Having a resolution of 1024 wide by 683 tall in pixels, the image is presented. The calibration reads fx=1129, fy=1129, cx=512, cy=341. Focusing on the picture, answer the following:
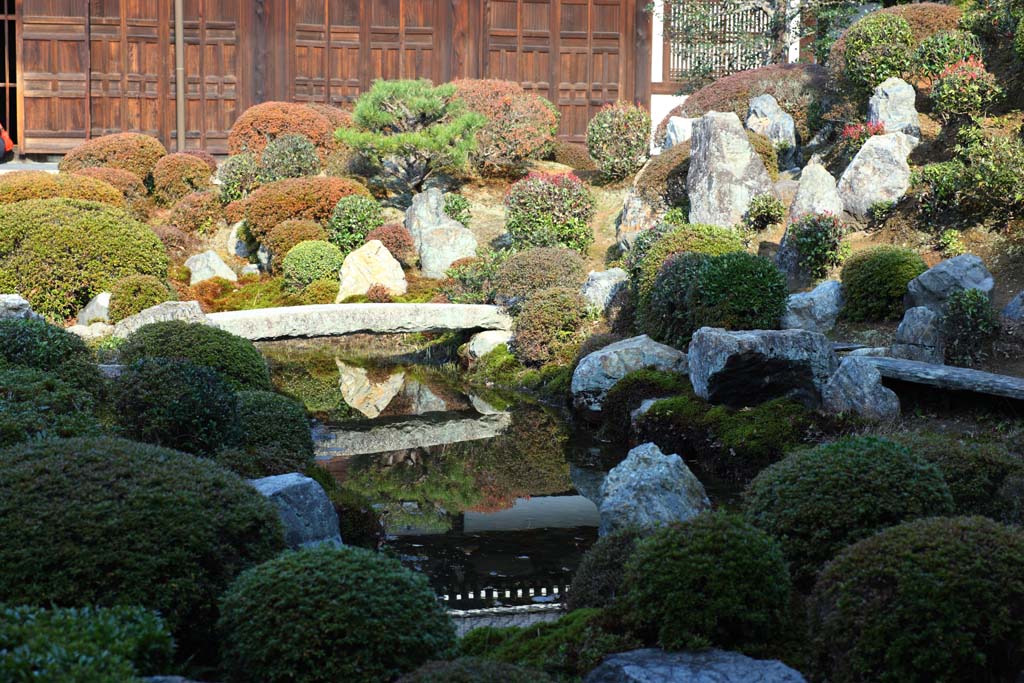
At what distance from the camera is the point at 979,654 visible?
489 centimetres

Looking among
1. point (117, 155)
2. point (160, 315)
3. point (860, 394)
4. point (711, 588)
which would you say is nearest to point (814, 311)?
point (860, 394)

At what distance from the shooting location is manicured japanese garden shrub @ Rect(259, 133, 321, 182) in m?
21.9

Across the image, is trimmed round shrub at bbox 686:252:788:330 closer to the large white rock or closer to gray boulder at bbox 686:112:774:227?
gray boulder at bbox 686:112:774:227

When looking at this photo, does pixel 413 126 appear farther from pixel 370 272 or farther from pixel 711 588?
pixel 711 588

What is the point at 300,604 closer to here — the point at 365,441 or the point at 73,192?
the point at 365,441

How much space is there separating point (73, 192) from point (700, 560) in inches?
649

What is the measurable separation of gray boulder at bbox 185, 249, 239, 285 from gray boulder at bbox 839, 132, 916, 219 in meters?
10.1

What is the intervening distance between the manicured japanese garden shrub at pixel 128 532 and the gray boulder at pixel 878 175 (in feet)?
40.9

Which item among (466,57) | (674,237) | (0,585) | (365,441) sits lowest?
(365,441)

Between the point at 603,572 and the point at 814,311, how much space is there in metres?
7.98

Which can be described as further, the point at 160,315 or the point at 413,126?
the point at 413,126

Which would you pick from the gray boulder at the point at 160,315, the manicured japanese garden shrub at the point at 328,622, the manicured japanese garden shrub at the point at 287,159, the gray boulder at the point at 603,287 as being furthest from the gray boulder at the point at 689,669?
the manicured japanese garden shrub at the point at 287,159

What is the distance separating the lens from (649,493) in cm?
782

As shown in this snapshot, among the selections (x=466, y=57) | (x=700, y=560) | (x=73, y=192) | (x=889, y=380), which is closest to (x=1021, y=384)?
(x=889, y=380)
